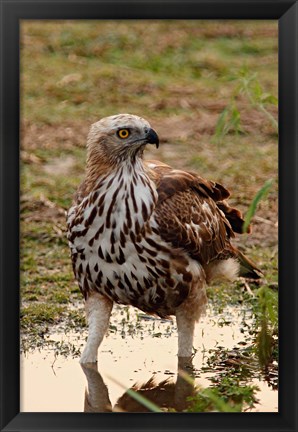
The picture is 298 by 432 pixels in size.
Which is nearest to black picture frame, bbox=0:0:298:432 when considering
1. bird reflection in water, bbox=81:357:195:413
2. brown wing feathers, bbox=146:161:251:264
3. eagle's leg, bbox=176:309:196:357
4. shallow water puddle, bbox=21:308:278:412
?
shallow water puddle, bbox=21:308:278:412

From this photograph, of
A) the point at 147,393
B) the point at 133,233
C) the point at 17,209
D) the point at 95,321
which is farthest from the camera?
the point at 95,321

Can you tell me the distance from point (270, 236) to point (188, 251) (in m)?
2.98

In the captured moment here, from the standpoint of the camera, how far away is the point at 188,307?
786 cm

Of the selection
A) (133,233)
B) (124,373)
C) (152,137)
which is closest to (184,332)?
(124,373)

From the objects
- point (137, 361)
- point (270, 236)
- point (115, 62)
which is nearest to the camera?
point (137, 361)

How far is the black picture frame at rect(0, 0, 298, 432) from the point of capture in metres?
6.46

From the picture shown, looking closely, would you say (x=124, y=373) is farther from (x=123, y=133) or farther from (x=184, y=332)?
(x=123, y=133)

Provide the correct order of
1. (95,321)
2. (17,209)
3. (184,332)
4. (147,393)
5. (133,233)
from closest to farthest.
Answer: (17,209) < (133,233) < (147,393) < (95,321) < (184,332)

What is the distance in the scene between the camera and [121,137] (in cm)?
762

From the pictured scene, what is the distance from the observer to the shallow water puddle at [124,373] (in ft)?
24.3

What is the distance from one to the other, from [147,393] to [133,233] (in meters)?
1.00
